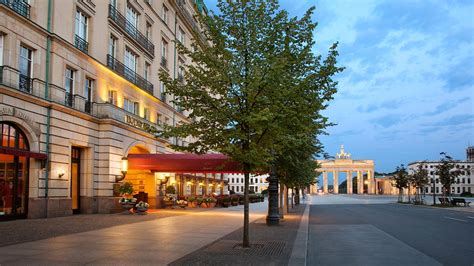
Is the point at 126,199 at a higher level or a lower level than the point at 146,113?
lower

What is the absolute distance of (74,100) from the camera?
86.1ft

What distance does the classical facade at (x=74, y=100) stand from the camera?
68.5ft

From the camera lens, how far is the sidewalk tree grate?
11.8 meters

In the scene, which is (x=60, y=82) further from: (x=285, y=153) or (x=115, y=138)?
(x=285, y=153)

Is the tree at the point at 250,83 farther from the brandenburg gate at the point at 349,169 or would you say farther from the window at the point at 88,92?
the brandenburg gate at the point at 349,169

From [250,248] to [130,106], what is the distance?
24059 mm

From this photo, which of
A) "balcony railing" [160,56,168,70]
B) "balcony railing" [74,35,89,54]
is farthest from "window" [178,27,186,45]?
"balcony railing" [74,35,89,54]

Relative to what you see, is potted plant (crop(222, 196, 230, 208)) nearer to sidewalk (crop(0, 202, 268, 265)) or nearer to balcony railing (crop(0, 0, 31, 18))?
sidewalk (crop(0, 202, 268, 265))

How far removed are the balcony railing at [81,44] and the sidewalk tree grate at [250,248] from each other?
57.1 ft

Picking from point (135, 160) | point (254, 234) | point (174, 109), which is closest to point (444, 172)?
point (174, 109)

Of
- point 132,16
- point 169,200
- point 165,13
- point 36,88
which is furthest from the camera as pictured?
point 165,13

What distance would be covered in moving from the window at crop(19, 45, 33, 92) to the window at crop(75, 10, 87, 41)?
503cm

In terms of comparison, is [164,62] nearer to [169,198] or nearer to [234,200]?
[169,198]

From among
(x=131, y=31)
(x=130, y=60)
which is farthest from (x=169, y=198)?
(x=131, y=31)
